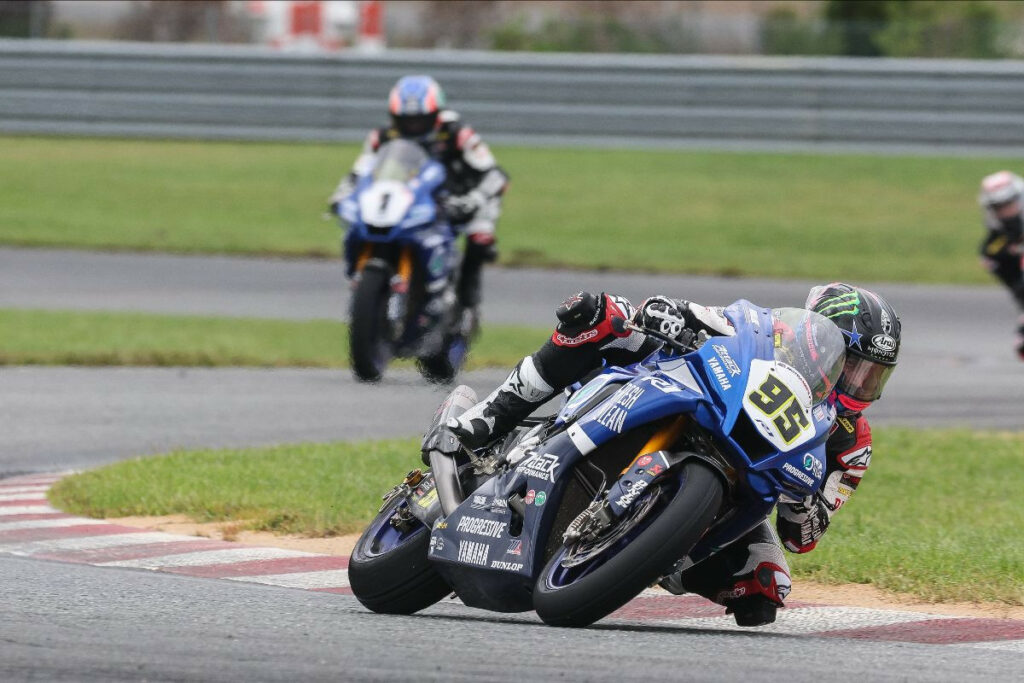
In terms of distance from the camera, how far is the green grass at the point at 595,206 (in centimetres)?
2123

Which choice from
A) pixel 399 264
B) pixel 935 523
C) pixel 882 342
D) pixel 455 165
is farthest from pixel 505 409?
pixel 455 165

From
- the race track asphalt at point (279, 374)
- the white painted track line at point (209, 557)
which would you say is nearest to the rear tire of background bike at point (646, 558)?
the white painted track line at point (209, 557)

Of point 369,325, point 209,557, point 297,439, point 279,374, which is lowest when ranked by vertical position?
point 279,374

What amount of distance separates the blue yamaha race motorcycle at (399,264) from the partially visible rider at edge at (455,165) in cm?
12

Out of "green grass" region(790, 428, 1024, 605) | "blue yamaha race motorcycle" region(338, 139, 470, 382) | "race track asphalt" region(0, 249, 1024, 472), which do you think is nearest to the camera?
"green grass" region(790, 428, 1024, 605)

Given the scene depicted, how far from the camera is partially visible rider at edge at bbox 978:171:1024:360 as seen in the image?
14984 mm

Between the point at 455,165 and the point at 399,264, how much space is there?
105 centimetres

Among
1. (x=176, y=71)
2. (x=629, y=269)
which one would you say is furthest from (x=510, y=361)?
(x=176, y=71)

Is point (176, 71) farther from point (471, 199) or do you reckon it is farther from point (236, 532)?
point (236, 532)

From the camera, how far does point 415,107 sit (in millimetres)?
12508

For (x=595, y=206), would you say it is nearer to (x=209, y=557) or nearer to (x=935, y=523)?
(x=935, y=523)

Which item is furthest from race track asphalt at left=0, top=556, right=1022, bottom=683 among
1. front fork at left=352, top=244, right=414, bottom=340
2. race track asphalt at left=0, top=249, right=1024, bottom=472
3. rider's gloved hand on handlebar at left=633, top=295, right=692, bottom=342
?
front fork at left=352, top=244, right=414, bottom=340

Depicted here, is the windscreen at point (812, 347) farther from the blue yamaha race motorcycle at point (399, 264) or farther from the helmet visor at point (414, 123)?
the helmet visor at point (414, 123)

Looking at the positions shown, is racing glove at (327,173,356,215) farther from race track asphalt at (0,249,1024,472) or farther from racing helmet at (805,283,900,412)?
racing helmet at (805,283,900,412)
